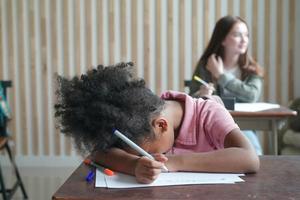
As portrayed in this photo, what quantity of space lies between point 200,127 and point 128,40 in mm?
2726

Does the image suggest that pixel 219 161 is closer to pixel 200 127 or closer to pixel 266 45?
pixel 200 127

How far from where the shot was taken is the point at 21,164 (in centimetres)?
400

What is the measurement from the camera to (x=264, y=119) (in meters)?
2.37

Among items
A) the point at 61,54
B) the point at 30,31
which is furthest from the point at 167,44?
the point at 30,31

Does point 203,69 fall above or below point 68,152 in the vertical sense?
above

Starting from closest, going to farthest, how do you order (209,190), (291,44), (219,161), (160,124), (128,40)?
(209,190), (219,161), (160,124), (291,44), (128,40)

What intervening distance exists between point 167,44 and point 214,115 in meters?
2.68

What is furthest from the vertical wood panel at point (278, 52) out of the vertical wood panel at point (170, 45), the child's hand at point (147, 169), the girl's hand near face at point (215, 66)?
the child's hand at point (147, 169)

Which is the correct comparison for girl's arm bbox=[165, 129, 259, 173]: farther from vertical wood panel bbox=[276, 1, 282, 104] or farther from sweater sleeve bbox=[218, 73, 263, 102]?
vertical wood panel bbox=[276, 1, 282, 104]

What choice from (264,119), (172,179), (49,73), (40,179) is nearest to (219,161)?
(172,179)

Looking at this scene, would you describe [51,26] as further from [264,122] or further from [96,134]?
[96,134]

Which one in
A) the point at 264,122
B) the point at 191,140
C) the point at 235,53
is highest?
the point at 235,53

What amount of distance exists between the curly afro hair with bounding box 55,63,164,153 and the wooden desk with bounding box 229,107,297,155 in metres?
1.23

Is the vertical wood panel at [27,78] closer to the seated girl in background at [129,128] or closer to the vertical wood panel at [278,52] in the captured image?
the vertical wood panel at [278,52]
